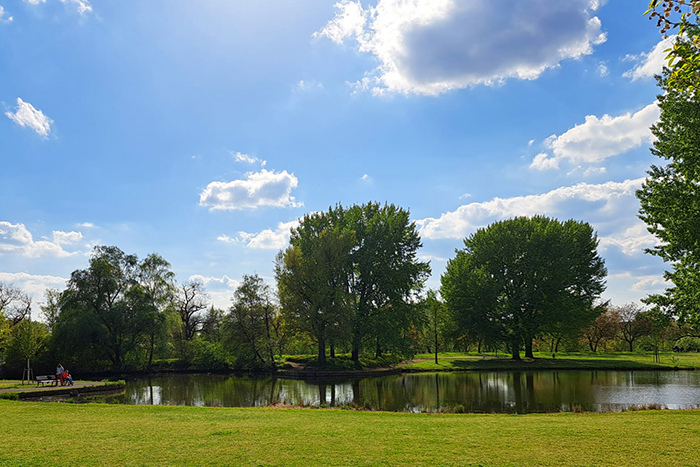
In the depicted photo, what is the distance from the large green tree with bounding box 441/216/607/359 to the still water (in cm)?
1073

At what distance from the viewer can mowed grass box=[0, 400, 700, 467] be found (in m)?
→ 8.59

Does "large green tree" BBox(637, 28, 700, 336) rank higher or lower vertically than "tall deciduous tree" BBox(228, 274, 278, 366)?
higher

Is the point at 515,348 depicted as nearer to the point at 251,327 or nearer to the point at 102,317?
the point at 251,327

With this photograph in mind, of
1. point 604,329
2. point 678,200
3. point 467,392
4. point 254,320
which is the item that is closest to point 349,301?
point 254,320

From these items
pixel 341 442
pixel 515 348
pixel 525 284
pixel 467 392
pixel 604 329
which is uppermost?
pixel 525 284

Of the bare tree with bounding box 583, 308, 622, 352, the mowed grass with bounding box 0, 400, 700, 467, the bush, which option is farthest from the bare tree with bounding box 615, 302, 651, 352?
the mowed grass with bounding box 0, 400, 700, 467

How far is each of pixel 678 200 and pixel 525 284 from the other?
108 ft

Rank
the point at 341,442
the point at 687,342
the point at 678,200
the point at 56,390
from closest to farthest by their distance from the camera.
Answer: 1. the point at 341,442
2. the point at 678,200
3. the point at 56,390
4. the point at 687,342

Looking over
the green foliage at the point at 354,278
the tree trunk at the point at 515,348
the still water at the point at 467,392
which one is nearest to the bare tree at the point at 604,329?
the tree trunk at the point at 515,348

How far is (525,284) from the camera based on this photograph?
167 ft

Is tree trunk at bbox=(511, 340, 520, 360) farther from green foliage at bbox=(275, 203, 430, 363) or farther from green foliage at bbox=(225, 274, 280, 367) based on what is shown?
green foliage at bbox=(225, 274, 280, 367)

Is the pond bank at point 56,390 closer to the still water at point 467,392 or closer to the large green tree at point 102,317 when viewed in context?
the still water at point 467,392

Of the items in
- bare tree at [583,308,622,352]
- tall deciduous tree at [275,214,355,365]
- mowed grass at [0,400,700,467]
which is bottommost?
bare tree at [583,308,622,352]

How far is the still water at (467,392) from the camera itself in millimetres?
22312
